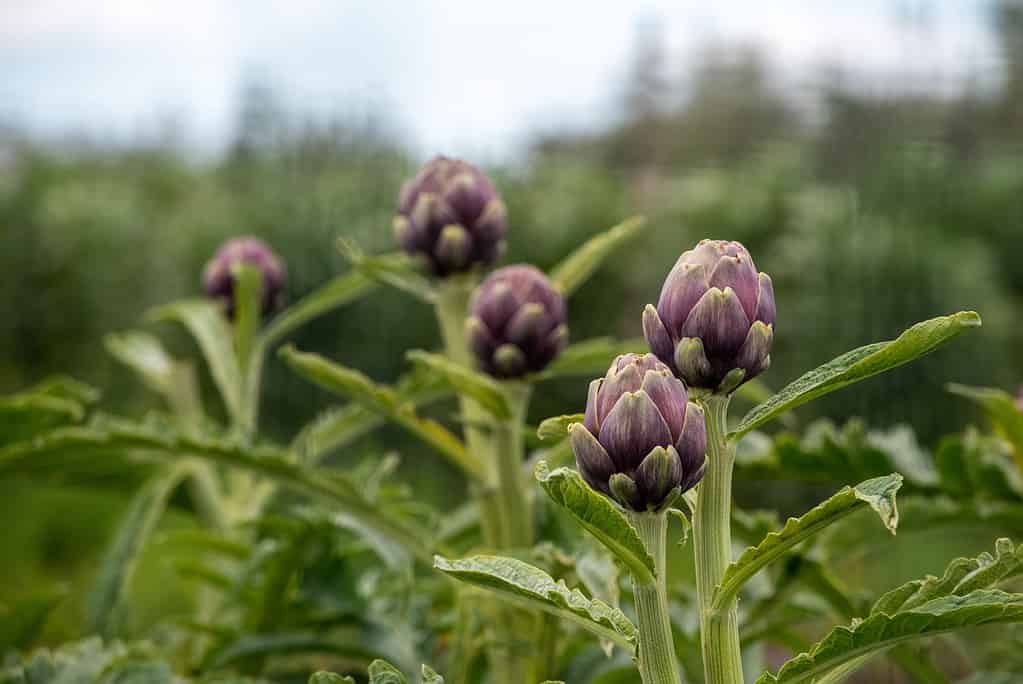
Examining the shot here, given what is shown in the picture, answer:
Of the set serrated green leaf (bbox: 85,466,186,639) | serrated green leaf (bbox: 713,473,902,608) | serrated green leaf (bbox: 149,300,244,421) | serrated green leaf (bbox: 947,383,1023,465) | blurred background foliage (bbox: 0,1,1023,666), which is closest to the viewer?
serrated green leaf (bbox: 713,473,902,608)

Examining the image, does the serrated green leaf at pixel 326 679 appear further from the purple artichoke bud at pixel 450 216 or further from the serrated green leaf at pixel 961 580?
the purple artichoke bud at pixel 450 216

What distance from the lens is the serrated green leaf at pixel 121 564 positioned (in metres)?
0.99

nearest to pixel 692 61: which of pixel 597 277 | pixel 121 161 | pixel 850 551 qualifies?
pixel 121 161

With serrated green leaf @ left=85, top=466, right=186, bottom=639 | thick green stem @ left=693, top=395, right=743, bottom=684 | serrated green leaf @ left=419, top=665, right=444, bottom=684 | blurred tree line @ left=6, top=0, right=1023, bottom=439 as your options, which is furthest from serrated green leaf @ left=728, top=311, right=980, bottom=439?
blurred tree line @ left=6, top=0, right=1023, bottom=439

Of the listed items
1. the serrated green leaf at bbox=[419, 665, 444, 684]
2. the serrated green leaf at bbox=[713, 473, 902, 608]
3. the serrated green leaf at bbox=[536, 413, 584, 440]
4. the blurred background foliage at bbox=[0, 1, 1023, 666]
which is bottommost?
the blurred background foliage at bbox=[0, 1, 1023, 666]

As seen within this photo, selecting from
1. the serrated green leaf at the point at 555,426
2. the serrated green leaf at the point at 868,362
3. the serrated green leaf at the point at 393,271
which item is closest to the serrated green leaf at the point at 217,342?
the serrated green leaf at the point at 393,271

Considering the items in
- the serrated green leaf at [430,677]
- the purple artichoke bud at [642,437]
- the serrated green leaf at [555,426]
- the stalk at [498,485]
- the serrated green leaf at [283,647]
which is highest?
the purple artichoke bud at [642,437]

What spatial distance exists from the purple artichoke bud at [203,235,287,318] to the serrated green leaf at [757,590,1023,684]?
0.77 meters

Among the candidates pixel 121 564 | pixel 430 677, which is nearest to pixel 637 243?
pixel 121 564

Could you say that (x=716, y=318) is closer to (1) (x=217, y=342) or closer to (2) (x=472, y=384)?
(2) (x=472, y=384)

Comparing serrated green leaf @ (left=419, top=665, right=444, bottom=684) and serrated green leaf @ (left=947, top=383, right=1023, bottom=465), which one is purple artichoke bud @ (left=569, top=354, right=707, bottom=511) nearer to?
serrated green leaf @ (left=419, top=665, right=444, bottom=684)

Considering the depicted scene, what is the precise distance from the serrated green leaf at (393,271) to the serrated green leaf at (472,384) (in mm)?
137

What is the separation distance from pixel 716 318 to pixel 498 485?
1.23 ft

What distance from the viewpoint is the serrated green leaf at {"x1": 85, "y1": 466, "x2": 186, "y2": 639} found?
988 mm
